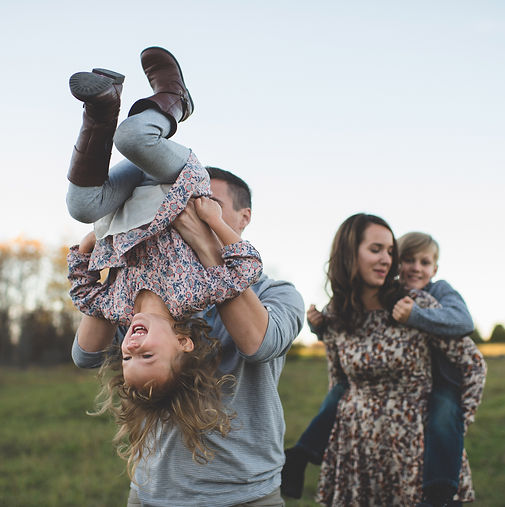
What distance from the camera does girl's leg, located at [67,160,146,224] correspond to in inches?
84.9

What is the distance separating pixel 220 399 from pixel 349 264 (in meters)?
1.96

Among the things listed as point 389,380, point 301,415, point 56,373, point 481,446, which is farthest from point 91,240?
point 56,373

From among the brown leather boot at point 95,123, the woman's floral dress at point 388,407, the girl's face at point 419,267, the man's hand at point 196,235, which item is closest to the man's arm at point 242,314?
the man's hand at point 196,235

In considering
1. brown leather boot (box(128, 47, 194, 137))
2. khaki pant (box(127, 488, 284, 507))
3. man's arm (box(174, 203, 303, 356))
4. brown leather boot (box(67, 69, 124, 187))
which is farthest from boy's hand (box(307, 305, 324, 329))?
brown leather boot (box(67, 69, 124, 187))

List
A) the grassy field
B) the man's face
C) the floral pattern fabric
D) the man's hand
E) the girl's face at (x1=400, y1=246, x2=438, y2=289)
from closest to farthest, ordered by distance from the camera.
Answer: the floral pattern fabric, the man's hand, the man's face, the girl's face at (x1=400, y1=246, x2=438, y2=289), the grassy field

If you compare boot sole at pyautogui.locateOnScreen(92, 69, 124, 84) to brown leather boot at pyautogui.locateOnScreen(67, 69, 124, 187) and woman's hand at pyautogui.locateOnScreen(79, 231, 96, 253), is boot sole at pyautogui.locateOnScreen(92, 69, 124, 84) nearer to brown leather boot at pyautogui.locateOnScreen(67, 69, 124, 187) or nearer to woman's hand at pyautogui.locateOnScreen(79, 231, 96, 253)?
brown leather boot at pyautogui.locateOnScreen(67, 69, 124, 187)

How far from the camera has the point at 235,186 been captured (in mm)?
2643

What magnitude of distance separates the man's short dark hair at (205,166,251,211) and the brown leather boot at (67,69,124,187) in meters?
0.60

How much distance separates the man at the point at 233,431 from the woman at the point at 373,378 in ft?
4.96

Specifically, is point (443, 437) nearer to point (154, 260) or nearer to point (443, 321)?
point (443, 321)

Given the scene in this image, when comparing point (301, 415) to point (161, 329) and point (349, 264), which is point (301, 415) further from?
point (161, 329)

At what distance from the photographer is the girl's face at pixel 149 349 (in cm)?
213

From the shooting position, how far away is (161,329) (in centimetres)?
215

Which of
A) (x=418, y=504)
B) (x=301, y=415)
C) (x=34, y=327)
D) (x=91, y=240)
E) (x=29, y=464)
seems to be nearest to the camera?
(x=91, y=240)
